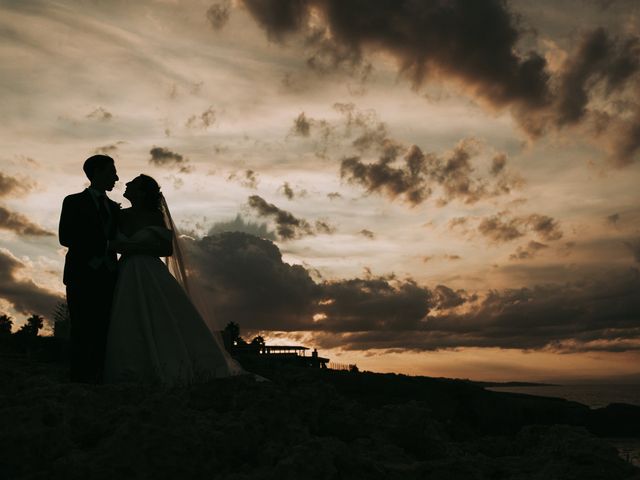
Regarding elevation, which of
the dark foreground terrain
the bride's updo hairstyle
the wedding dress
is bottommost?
the dark foreground terrain

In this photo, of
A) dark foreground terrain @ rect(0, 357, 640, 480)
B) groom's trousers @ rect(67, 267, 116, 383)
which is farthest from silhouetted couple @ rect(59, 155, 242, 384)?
dark foreground terrain @ rect(0, 357, 640, 480)

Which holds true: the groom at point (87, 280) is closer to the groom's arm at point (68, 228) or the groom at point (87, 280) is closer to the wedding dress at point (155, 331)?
the groom's arm at point (68, 228)

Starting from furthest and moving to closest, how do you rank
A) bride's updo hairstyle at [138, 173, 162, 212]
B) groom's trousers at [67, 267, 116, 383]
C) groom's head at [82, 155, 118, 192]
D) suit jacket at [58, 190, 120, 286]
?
bride's updo hairstyle at [138, 173, 162, 212] → groom's head at [82, 155, 118, 192] → suit jacket at [58, 190, 120, 286] → groom's trousers at [67, 267, 116, 383]

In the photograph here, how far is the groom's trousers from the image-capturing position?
351 inches

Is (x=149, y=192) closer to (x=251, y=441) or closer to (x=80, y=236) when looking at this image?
(x=80, y=236)

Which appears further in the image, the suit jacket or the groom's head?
the groom's head

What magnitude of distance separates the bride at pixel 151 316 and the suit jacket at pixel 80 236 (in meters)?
0.35

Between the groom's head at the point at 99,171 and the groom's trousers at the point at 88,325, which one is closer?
the groom's trousers at the point at 88,325

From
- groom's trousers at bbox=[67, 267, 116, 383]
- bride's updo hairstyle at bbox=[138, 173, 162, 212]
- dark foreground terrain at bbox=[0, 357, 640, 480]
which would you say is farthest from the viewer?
bride's updo hairstyle at bbox=[138, 173, 162, 212]

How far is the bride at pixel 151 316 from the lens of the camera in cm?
900

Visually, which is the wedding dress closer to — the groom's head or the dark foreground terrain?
the groom's head

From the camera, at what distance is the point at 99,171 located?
31.1 ft

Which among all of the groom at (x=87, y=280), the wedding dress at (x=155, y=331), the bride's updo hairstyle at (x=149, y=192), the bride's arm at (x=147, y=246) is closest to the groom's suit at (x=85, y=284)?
the groom at (x=87, y=280)

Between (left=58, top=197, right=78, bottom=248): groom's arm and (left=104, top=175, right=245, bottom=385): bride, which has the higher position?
(left=58, top=197, right=78, bottom=248): groom's arm
